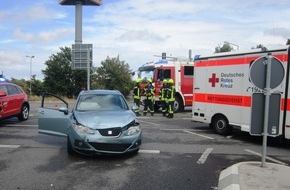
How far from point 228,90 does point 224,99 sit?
0.34 meters

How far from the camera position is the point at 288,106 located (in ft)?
32.2

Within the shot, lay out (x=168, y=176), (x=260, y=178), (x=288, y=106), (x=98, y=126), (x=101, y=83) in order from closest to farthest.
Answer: (x=260, y=178)
(x=168, y=176)
(x=98, y=126)
(x=288, y=106)
(x=101, y=83)

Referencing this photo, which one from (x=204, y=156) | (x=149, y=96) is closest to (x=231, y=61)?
(x=204, y=156)

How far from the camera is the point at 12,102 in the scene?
14305mm

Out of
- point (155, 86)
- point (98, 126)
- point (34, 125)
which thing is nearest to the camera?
point (98, 126)

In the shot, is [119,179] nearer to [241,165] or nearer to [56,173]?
[56,173]

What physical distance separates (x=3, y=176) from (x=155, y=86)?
13724mm

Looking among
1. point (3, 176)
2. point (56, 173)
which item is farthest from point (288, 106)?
point (3, 176)

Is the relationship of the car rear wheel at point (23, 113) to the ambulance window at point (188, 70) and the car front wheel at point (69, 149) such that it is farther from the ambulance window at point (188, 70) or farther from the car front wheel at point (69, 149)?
the ambulance window at point (188, 70)

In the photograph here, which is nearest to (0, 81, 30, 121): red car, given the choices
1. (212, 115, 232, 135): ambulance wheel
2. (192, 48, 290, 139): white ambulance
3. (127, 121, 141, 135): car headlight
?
(127, 121, 141, 135): car headlight

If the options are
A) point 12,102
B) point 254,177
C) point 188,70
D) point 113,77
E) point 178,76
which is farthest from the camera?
point 113,77

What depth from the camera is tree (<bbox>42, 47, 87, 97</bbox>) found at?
248 feet

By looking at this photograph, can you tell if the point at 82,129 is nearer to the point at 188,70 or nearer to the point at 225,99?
the point at 225,99

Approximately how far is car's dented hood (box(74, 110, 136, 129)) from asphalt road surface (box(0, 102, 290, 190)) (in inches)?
30.9
